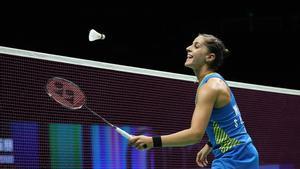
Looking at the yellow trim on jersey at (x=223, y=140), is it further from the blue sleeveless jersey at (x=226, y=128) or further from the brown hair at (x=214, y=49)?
the brown hair at (x=214, y=49)

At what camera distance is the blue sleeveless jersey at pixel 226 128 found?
3.15 meters

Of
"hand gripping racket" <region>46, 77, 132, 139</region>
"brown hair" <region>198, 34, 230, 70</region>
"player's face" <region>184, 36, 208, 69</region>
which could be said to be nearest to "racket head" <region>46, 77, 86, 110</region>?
"hand gripping racket" <region>46, 77, 132, 139</region>

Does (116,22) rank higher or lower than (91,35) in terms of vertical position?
higher

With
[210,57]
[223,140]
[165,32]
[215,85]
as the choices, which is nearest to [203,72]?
[210,57]

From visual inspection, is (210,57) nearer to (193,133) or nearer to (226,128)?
(226,128)

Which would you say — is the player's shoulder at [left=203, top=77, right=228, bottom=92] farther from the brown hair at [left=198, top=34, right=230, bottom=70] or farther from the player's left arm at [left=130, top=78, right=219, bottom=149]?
the brown hair at [left=198, top=34, right=230, bottom=70]

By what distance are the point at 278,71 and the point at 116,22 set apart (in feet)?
10.4

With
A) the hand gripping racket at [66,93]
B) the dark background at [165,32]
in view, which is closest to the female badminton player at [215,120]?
the hand gripping racket at [66,93]

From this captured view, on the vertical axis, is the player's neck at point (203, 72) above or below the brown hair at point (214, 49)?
below

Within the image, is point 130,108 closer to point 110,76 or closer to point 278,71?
point 110,76

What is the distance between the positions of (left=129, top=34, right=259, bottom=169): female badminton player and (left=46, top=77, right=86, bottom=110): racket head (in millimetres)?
916

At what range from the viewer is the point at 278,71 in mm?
11125

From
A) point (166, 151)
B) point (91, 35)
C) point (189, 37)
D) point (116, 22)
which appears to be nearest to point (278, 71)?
point (189, 37)

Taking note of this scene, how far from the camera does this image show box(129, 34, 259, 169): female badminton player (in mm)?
2924
